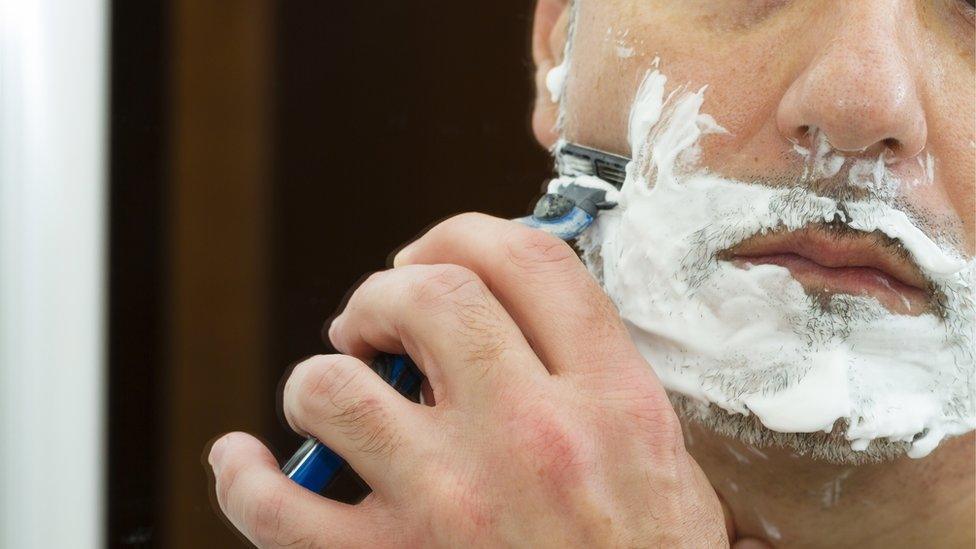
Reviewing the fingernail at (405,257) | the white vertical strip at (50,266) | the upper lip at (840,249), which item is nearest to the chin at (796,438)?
the upper lip at (840,249)

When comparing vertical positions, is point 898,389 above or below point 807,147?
below

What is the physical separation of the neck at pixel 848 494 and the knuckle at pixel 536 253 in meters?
0.27

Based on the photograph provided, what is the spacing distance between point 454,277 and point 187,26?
13.6 inches

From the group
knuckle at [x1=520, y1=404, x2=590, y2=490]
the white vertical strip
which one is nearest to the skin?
knuckle at [x1=520, y1=404, x2=590, y2=490]

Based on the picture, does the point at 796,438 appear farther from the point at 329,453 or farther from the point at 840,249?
the point at 329,453

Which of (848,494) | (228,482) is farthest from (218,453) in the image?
(848,494)

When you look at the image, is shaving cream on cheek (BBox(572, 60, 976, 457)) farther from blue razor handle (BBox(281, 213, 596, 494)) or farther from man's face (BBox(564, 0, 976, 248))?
blue razor handle (BBox(281, 213, 596, 494))

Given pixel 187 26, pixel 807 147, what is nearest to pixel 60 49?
pixel 187 26

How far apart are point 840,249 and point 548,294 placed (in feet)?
0.67

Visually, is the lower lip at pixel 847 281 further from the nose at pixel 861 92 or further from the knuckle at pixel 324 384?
the knuckle at pixel 324 384

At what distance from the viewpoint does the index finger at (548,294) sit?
51cm

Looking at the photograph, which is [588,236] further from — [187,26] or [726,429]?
[187,26]

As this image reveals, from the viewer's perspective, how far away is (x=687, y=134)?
1.99 feet

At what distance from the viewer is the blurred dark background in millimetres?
638
